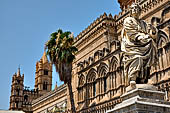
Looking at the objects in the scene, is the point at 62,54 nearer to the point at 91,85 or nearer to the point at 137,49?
the point at 91,85

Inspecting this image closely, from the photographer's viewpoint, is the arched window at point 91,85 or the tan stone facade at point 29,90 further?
the tan stone facade at point 29,90

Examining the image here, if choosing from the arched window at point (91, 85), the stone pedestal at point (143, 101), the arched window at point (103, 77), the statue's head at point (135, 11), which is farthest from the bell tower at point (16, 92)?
the stone pedestal at point (143, 101)

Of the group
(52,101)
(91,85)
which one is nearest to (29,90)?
(52,101)

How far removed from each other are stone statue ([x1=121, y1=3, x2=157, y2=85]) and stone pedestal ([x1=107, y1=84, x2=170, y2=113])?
33 centimetres

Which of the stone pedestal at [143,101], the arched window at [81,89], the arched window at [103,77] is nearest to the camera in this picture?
the stone pedestal at [143,101]

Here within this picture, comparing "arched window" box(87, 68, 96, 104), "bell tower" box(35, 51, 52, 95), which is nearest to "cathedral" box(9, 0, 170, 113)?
"arched window" box(87, 68, 96, 104)

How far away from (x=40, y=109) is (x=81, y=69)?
19873mm

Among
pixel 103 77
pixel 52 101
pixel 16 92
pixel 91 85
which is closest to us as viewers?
pixel 103 77

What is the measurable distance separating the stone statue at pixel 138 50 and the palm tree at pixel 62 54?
1796cm

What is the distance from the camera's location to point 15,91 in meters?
85.4

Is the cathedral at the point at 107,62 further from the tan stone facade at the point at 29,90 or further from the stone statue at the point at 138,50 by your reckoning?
the tan stone facade at the point at 29,90

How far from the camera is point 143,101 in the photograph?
19.7 ft

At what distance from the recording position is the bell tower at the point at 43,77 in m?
91.8

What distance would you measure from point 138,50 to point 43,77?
8761 cm
